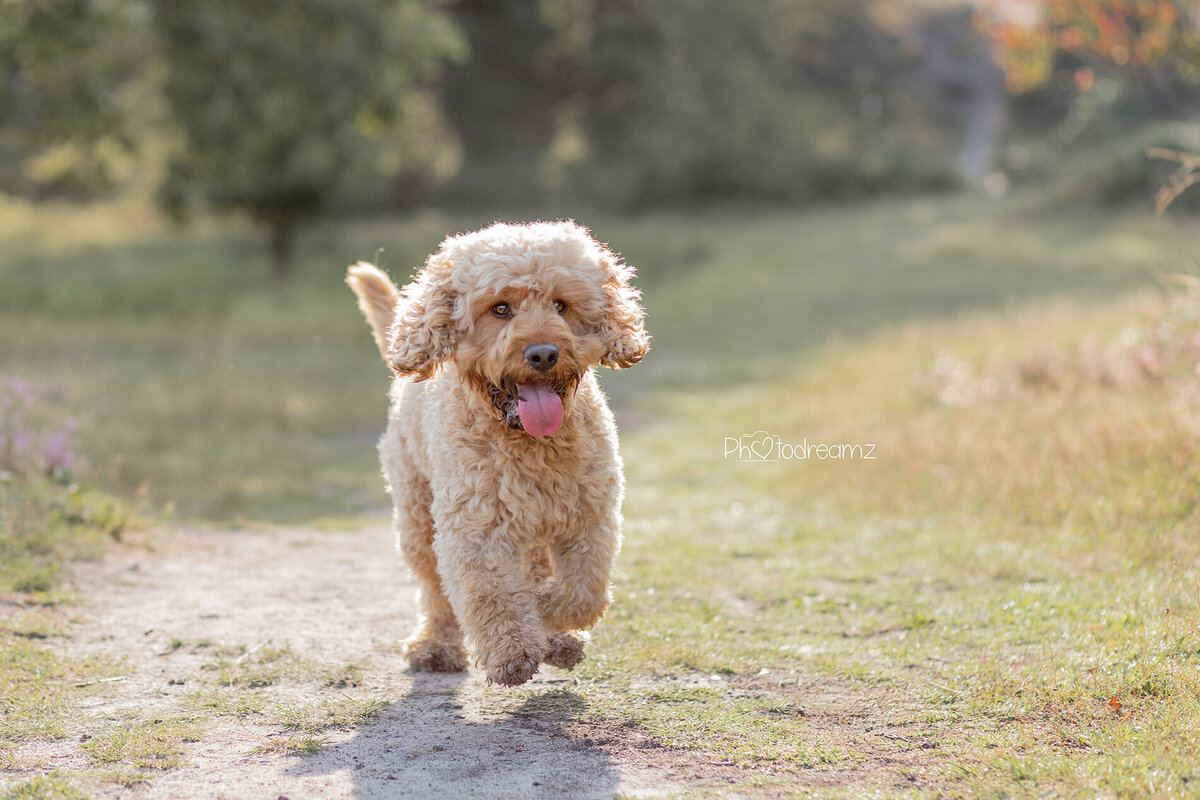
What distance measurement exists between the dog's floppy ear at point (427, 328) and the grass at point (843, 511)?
138 cm

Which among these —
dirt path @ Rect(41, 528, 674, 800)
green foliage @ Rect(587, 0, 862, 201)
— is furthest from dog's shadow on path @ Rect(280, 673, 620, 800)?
green foliage @ Rect(587, 0, 862, 201)

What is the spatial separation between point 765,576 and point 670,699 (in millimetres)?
2116

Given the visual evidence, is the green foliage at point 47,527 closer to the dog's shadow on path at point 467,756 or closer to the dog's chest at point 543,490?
the dog's shadow on path at point 467,756

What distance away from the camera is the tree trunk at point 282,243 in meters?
25.0

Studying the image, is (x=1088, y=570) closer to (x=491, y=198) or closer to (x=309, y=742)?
(x=309, y=742)

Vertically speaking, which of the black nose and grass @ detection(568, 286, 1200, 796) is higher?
the black nose

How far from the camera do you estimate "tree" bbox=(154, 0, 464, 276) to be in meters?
17.2

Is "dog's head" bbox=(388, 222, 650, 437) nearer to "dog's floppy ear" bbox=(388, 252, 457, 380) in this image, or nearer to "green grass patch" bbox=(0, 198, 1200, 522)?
"dog's floppy ear" bbox=(388, 252, 457, 380)

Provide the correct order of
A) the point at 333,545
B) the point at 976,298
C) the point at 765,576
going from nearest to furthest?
the point at 765,576, the point at 333,545, the point at 976,298

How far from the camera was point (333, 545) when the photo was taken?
775 cm

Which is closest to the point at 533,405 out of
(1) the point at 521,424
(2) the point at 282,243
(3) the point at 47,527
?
(1) the point at 521,424

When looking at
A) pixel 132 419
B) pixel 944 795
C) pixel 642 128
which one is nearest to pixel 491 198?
pixel 642 128

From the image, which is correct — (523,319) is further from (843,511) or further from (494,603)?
(843,511)

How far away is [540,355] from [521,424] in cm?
34
